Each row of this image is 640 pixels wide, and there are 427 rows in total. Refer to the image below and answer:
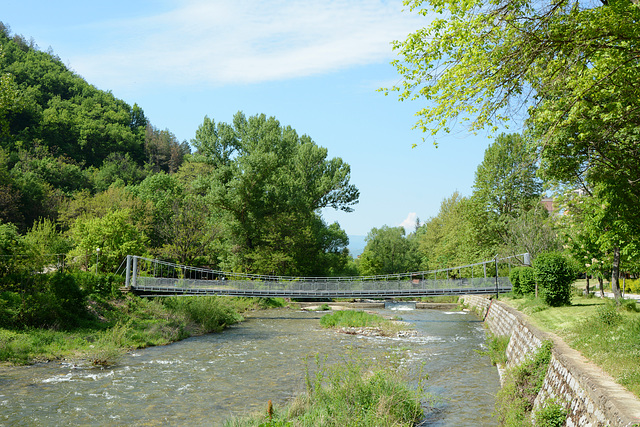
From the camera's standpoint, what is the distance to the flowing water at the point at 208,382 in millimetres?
8484

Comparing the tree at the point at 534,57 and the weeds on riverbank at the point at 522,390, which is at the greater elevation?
the tree at the point at 534,57

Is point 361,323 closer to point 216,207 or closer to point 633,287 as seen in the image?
point 216,207

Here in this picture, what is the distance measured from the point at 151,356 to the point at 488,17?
13.1 metres

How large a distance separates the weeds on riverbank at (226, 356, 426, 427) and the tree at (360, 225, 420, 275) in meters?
42.8

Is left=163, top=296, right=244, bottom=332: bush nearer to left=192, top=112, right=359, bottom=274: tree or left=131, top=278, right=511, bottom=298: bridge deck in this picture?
left=131, top=278, right=511, bottom=298: bridge deck

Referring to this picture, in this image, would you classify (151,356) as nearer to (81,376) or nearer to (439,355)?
(81,376)

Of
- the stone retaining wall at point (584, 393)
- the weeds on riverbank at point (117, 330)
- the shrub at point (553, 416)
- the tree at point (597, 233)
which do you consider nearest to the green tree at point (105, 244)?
the weeds on riverbank at point (117, 330)

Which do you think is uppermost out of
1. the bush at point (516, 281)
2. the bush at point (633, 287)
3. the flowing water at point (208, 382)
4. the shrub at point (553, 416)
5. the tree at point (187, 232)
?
the tree at point (187, 232)

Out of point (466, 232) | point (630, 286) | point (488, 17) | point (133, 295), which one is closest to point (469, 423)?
point (488, 17)

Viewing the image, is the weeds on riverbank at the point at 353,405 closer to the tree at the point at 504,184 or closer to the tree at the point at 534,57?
the tree at the point at 534,57

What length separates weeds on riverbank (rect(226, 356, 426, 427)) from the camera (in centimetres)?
664

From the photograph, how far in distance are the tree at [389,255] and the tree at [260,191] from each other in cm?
1115

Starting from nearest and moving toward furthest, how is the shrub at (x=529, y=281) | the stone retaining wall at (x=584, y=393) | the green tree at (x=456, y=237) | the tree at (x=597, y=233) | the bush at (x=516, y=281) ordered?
the stone retaining wall at (x=584, y=393)
the tree at (x=597, y=233)
the shrub at (x=529, y=281)
the bush at (x=516, y=281)
the green tree at (x=456, y=237)

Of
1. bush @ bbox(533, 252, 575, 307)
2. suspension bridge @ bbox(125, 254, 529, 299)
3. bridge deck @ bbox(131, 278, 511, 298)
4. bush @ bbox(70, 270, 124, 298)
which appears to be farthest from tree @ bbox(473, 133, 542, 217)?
bush @ bbox(70, 270, 124, 298)
